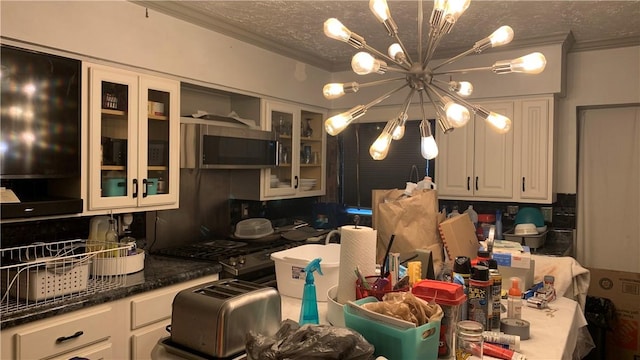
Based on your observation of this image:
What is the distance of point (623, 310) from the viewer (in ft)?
11.2

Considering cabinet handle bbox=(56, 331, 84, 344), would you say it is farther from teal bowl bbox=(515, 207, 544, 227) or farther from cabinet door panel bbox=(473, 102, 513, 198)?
teal bowl bbox=(515, 207, 544, 227)

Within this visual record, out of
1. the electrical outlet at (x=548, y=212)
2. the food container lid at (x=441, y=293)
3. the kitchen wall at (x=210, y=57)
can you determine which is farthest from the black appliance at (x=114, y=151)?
the electrical outlet at (x=548, y=212)

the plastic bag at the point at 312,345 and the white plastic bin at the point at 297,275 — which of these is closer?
the plastic bag at the point at 312,345

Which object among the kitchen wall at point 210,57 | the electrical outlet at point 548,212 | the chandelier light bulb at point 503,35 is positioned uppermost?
the kitchen wall at point 210,57

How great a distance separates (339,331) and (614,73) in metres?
3.57

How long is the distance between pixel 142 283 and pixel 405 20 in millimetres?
2374

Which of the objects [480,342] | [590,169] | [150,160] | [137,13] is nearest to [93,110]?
[150,160]

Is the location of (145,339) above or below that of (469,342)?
below

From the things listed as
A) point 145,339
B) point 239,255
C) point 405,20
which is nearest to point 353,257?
point 145,339

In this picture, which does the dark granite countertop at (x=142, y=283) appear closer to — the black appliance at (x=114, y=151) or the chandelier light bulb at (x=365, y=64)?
the black appliance at (x=114, y=151)

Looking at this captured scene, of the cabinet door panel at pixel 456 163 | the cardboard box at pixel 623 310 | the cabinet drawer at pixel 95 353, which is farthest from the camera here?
the cabinet door panel at pixel 456 163

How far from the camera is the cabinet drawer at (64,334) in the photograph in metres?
1.94

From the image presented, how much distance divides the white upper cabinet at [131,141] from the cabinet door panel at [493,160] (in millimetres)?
2450

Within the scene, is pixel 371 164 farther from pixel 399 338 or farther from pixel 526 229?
pixel 399 338
